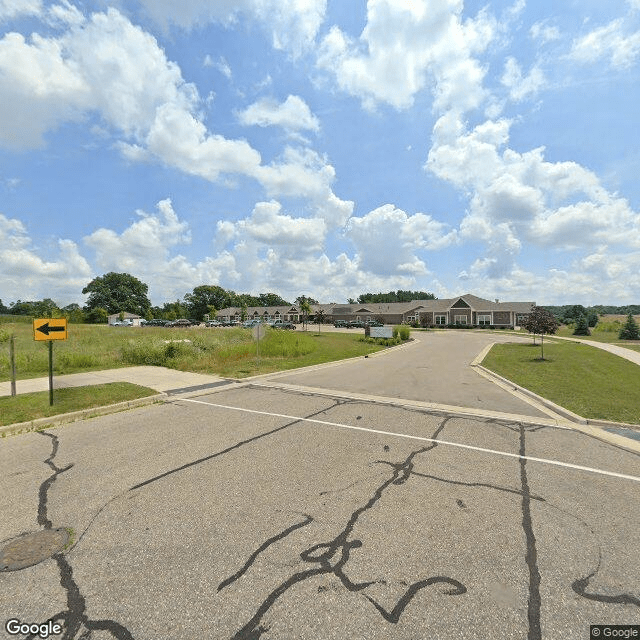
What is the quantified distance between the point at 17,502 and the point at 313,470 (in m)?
3.78

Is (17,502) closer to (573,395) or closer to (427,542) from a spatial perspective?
(427,542)

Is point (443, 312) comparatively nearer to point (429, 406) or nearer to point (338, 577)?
point (429, 406)

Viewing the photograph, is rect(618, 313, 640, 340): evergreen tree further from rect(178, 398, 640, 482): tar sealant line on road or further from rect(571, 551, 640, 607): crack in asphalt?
rect(571, 551, 640, 607): crack in asphalt

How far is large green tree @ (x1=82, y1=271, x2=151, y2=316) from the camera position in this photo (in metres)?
107

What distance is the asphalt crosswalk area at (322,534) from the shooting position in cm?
265

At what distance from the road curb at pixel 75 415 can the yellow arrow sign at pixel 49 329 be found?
6.38 ft

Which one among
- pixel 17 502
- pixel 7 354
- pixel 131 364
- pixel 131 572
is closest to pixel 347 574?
pixel 131 572

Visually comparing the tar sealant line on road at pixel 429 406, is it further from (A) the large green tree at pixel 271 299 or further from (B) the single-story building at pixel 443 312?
(A) the large green tree at pixel 271 299

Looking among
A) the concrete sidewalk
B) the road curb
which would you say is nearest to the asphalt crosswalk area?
A: the road curb

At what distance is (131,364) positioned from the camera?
1625 cm

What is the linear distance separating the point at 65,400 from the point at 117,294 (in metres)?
117

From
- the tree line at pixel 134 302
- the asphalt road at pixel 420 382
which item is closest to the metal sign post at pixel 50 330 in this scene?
the asphalt road at pixel 420 382

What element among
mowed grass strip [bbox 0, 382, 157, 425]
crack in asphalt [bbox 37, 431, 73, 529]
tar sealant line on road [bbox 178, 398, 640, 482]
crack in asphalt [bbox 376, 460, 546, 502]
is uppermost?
mowed grass strip [bbox 0, 382, 157, 425]

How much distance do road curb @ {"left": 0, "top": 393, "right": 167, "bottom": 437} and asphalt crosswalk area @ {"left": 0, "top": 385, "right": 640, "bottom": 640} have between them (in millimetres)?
642
